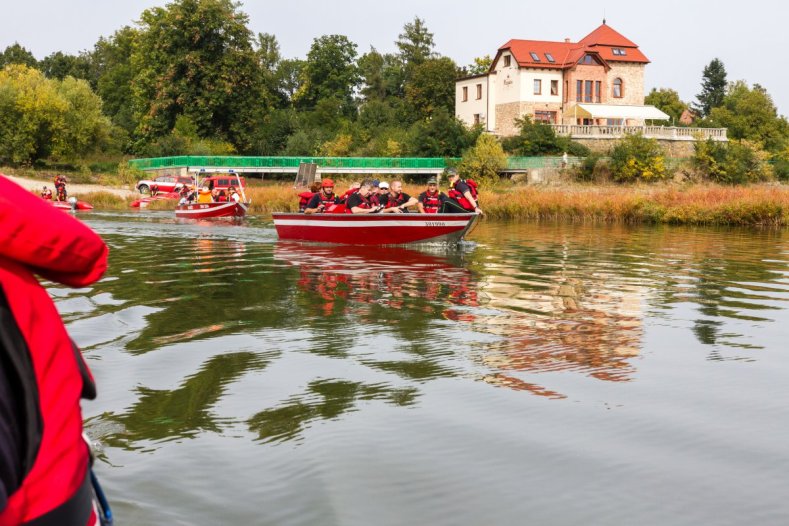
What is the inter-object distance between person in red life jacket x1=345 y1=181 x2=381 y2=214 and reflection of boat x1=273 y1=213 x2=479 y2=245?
32 centimetres

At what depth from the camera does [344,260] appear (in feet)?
69.1

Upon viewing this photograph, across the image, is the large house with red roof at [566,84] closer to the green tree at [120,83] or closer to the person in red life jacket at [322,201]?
the green tree at [120,83]

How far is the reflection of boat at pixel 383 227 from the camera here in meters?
23.4

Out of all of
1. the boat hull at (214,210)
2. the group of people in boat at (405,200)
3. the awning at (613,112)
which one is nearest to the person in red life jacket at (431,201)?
the group of people in boat at (405,200)

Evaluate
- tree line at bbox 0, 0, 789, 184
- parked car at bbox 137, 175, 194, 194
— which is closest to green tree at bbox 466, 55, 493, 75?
tree line at bbox 0, 0, 789, 184

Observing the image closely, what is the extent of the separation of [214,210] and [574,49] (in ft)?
162

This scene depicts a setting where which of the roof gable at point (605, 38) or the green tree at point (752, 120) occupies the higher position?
the roof gable at point (605, 38)

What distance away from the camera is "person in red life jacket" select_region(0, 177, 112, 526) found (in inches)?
89.5

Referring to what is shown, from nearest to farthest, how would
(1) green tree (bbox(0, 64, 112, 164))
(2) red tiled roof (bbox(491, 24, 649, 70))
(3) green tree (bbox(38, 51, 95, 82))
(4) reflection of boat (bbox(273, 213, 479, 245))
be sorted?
(4) reflection of boat (bbox(273, 213, 479, 245)) → (1) green tree (bbox(0, 64, 112, 164)) → (2) red tiled roof (bbox(491, 24, 649, 70)) → (3) green tree (bbox(38, 51, 95, 82))

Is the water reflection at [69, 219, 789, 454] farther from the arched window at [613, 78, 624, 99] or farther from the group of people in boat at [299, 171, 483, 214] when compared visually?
the arched window at [613, 78, 624, 99]

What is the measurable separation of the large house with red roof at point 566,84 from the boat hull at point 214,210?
3975 cm

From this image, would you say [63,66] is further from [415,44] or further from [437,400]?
[437,400]

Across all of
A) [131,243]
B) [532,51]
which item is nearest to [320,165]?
[532,51]

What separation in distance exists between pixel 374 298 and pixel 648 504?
9.07m
